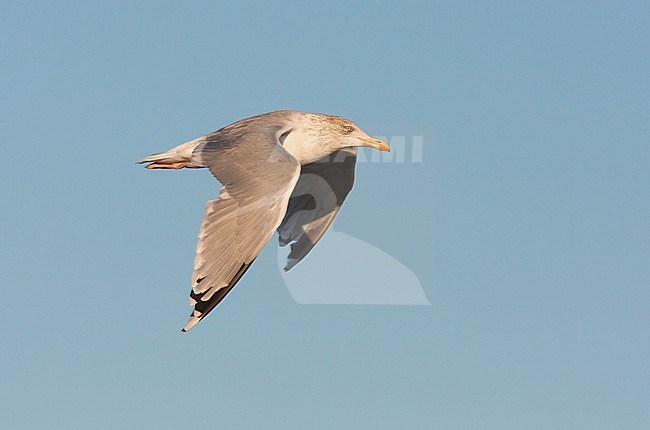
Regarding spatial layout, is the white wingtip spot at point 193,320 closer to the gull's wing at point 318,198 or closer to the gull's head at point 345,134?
the gull's head at point 345,134

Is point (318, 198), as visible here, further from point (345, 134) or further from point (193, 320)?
point (193, 320)

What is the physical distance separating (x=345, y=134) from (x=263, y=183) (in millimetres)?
3256

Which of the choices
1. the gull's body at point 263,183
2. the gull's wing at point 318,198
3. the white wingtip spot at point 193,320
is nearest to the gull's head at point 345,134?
the gull's body at point 263,183

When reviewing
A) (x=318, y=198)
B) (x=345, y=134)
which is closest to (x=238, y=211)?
(x=345, y=134)

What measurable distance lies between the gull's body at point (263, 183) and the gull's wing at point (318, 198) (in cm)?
2

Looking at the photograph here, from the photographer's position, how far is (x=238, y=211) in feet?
57.0

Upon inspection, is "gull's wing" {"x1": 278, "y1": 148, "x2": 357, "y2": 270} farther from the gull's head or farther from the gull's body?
the gull's head

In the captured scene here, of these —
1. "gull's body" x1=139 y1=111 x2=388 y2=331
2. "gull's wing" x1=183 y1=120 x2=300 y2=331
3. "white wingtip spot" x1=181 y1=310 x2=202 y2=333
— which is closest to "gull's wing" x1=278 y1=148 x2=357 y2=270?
"gull's body" x1=139 y1=111 x2=388 y2=331

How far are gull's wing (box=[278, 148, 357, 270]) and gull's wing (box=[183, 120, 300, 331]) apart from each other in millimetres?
3313

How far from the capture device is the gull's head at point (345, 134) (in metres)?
20.4

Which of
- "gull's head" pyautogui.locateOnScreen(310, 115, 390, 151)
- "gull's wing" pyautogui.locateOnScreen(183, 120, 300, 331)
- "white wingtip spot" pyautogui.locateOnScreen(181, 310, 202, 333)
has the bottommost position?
"white wingtip spot" pyautogui.locateOnScreen(181, 310, 202, 333)

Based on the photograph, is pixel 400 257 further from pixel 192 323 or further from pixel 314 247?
pixel 192 323

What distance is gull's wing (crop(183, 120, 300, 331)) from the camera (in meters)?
16.8

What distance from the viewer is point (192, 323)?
16875 millimetres
